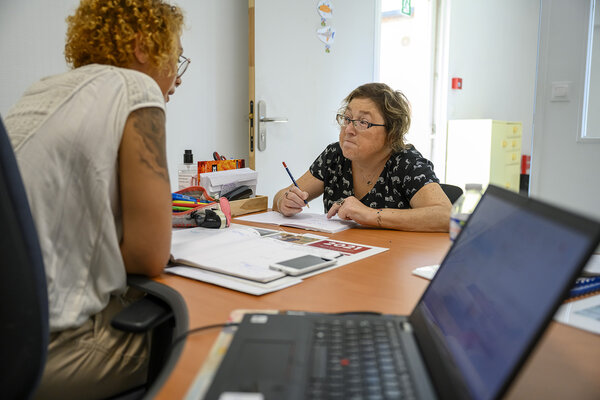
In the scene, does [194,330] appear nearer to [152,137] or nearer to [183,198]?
[152,137]

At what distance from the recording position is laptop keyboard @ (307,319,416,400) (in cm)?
46

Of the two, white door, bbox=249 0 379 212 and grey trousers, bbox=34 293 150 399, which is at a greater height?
white door, bbox=249 0 379 212

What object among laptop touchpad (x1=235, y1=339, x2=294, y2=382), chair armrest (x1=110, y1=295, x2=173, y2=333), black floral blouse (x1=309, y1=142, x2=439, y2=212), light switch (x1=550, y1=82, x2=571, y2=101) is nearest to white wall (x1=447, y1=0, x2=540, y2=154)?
light switch (x1=550, y1=82, x2=571, y2=101)

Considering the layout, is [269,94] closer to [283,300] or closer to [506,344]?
[283,300]

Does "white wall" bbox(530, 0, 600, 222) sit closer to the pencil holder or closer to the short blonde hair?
the short blonde hair

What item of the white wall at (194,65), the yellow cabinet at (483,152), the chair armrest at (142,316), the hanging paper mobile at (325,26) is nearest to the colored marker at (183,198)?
the chair armrest at (142,316)

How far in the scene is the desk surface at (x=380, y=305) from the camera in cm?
51

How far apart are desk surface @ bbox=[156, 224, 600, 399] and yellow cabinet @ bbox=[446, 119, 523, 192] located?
3156mm

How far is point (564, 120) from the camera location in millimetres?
2613

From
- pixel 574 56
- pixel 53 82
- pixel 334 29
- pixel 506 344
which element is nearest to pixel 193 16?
pixel 334 29

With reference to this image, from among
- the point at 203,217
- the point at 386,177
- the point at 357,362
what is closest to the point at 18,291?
the point at 357,362

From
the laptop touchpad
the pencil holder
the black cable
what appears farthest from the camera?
the pencil holder

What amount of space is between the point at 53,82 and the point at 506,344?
0.85 m

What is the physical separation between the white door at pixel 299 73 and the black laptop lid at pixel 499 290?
220 cm
